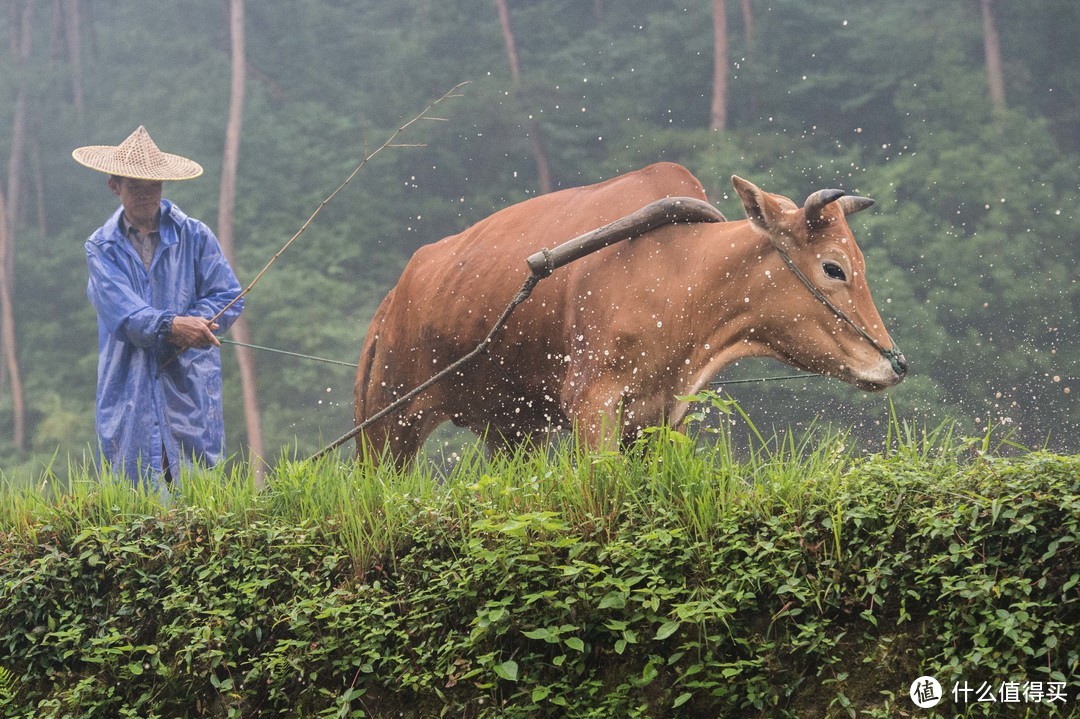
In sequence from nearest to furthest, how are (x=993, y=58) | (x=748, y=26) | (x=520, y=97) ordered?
(x=993, y=58) → (x=748, y=26) → (x=520, y=97)

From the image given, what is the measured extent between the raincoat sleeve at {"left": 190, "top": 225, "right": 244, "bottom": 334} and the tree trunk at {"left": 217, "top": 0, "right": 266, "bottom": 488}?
387 inches

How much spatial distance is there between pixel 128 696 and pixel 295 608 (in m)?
0.68

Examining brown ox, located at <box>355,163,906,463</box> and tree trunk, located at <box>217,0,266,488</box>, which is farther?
tree trunk, located at <box>217,0,266,488</box>

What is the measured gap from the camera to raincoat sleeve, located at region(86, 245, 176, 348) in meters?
5.61

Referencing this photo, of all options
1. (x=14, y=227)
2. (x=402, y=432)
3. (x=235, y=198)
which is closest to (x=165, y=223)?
(x=402, y=432)

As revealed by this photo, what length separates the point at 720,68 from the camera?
1681 centimetres

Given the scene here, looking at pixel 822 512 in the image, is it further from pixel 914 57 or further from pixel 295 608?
pixel 914 57

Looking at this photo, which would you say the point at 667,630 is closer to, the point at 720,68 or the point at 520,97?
the point at 720,68

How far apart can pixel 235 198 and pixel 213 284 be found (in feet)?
43.6

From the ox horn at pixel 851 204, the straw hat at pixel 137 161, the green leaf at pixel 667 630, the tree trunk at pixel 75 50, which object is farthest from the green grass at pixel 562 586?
the tree trunk at pixel 75 50

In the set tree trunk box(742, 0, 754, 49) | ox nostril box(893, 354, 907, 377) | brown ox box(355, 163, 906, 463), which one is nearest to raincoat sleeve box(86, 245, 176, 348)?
brown ox box(355, 163, 906, 463)

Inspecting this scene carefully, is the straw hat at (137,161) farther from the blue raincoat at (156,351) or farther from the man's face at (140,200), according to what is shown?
the blue raincoat at (156,351)

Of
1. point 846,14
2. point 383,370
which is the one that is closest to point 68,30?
point 846,14

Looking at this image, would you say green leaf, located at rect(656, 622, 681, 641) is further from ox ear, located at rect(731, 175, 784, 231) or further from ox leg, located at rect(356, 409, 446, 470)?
ox leg, located at rect(356, 409, 446, 470)
